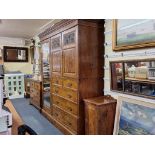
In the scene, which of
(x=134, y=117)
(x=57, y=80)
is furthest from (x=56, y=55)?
(x=134, y=117)

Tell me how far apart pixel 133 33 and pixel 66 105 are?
1.52 metres

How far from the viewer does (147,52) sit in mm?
1902

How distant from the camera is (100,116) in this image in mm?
2090

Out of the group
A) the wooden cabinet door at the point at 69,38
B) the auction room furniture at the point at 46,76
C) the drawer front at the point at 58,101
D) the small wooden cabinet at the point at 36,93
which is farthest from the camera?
the small wooden cabinet at the point at 36,93

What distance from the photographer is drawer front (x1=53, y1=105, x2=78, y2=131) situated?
8.19ft

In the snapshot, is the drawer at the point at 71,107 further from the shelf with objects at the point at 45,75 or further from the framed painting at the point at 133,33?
the framed painting at the point at 133,33

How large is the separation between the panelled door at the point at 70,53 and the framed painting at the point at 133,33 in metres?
0.57

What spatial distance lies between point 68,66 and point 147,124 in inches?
55.8

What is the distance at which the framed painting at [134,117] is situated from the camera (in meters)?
1.86

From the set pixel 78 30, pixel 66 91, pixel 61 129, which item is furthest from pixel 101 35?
pixel 61 129

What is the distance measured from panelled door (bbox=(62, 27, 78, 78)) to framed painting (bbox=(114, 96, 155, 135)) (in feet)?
2.67

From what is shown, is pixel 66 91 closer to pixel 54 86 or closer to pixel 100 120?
pixel 54 86

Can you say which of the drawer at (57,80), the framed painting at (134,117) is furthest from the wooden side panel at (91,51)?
the drawer at (57,80)

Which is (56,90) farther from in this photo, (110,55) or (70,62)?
(110,55)
